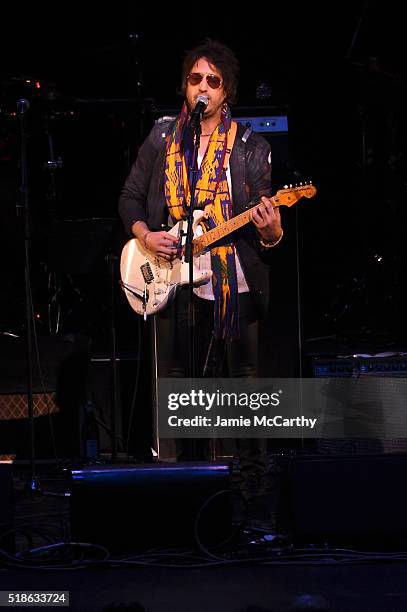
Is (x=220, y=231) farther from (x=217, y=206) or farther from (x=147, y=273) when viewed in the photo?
(x=147, y=273)

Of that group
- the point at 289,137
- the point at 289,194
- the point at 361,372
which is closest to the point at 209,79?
the point at 289,194

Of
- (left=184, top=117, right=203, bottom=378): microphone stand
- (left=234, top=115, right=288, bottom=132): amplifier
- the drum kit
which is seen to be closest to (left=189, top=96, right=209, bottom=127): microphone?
(left=184, top=117, right=203, bottom=378): microphone stand

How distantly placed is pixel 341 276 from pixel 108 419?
7.86 ft

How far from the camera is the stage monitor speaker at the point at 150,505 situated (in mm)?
3068

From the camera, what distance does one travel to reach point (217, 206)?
4.28 meters

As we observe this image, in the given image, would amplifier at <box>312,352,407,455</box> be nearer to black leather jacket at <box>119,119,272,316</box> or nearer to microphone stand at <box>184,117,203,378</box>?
black leather jacket at <box>119,119,272,316</box>

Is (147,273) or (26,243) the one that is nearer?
(26,243)

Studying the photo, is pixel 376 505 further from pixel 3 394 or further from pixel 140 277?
pixel 3 394

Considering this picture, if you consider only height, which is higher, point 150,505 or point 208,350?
point 208,350

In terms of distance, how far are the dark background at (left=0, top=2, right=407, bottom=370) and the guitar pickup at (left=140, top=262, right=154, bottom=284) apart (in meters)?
1.78

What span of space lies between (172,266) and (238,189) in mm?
463

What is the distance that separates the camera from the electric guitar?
424cm

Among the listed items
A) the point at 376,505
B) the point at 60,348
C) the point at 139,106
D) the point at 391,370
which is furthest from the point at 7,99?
the point at 376,505

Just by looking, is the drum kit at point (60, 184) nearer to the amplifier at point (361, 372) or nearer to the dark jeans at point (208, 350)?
the dark jeans at point (208, 350)
